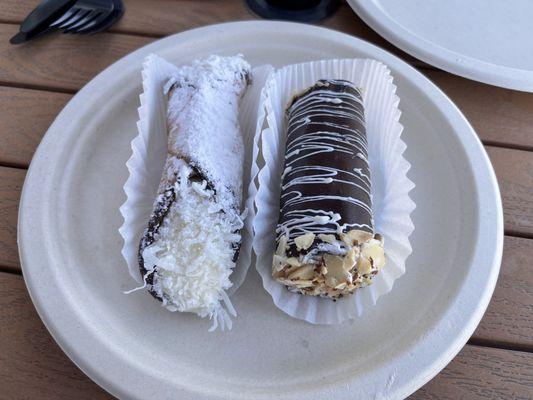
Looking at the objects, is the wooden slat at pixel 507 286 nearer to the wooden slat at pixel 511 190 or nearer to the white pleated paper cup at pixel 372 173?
the wooden slat at pixel 511 190

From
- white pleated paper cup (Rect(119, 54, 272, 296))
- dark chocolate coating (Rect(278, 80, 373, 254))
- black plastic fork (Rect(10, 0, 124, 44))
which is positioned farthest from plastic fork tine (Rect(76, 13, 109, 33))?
dark chocolate coating (Rect(278, 80, 373, 254))

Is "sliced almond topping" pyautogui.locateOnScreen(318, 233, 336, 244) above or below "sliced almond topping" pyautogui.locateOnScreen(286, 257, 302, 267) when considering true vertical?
above

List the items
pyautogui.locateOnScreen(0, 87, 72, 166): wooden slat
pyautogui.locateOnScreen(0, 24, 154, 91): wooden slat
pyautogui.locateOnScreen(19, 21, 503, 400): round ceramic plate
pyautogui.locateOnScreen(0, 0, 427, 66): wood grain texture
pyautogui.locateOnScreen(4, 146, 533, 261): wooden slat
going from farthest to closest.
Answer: pyautogui.locateOnScreen(0, 0, 427, 66): wood grain texture → pyautogui.locateOnScreen(0, 24, 154, 91): wooden slat → pyautogui.locateOnScreen(0, 87, 72, 166): wooden slat → pyautogui.locateOnScreen(4, 146, 533, 261): wooden slat → pyautogui.locateOnScreen(19, 21, 503, 400): round ceramic plate

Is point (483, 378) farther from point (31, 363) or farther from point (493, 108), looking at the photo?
point (31, 363)

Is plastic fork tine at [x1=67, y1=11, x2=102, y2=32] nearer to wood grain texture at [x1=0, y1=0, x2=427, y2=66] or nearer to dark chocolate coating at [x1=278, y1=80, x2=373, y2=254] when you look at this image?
wood grain texture at [x1=0, y1=0, x2=427, y2=66]

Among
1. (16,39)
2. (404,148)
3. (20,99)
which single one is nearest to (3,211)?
(20,99)

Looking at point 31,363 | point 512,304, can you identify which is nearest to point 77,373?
point 31,363
